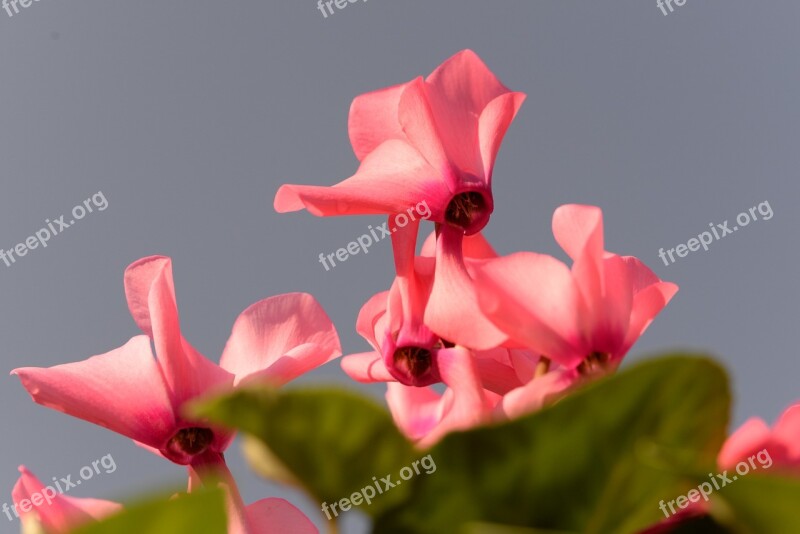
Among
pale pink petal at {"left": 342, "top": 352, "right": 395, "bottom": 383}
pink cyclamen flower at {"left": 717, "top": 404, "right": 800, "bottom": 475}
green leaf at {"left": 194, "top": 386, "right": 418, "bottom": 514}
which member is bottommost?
pink cyclamen flower at {"left": 717, "top": 404, "right": 800, "bottom": 475}

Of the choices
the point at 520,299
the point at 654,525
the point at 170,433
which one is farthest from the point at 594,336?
the point at 170,433

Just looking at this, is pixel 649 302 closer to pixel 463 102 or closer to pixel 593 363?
pixel 593 363

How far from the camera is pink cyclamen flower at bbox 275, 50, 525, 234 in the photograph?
2.03 ft

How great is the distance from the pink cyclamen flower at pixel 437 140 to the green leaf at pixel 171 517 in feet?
1.35

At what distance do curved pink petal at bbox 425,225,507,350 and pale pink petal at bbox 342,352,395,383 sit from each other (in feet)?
0.46

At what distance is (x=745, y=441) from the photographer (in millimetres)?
392

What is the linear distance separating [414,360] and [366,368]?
0.37 ft

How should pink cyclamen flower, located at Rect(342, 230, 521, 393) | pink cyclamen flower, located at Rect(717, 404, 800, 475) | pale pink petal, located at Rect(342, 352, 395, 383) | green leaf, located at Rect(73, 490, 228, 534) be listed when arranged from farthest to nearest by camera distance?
pale pink petal, located at Rect(342, 352, 395, 383) < pink cyclamen flower, located at Rect(342, 230, 521, 393) < pink cyclamen flower, located at Rect(717, 404, 800, 475) < green leaf, located at Rect(73, 490, 228, 534)

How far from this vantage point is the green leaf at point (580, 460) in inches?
9.1

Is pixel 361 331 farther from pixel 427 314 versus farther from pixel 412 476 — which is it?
pixel 412 476

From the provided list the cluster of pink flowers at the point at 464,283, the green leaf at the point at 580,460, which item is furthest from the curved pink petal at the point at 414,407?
the green leaf at the point at 580,460

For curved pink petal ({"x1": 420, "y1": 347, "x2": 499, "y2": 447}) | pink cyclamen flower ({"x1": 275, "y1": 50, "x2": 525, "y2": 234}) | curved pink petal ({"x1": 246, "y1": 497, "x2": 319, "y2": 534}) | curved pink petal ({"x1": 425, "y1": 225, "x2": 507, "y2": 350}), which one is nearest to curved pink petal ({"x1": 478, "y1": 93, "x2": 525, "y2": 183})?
pink cyclamen flower ({"x1": 275, "y1": 50, "x2": 525, "y2": 234})

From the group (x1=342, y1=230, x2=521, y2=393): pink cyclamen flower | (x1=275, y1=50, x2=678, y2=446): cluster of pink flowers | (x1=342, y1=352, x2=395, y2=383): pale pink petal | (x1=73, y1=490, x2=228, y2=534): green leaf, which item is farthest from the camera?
(x1=342, y1=352, x2=395, y2=383): pale pink petal

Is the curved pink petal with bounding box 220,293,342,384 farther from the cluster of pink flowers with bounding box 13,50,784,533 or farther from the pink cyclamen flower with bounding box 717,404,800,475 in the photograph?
the pink cyclamen flower with bounding box 717,404,800,475
